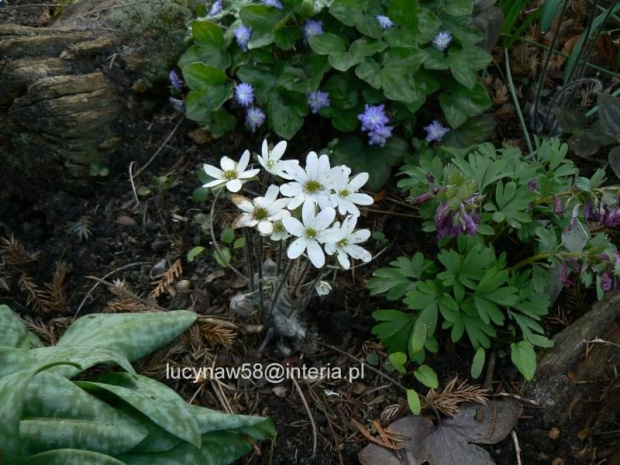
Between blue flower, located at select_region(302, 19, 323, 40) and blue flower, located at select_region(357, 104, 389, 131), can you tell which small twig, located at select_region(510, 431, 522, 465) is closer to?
blue flower, located at select_region(357, 104, 389, 131)

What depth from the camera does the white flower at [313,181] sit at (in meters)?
1.60

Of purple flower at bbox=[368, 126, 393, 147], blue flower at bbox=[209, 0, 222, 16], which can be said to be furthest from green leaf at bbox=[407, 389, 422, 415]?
blue flower at bbox=[209, 0, 222, 16]

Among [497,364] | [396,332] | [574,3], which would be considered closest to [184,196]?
[396,332]

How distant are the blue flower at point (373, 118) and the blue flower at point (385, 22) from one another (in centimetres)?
30

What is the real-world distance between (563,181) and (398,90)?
2.21 feet

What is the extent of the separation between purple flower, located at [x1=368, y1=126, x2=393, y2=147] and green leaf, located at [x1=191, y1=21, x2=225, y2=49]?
72 cm

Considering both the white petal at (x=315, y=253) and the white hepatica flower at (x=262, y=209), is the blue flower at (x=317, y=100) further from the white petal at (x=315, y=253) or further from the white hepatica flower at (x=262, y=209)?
the white petal at (x=315, y=253)

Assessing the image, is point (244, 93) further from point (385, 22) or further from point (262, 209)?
point (262, 209)

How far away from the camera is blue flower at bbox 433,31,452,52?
2398 millimetres

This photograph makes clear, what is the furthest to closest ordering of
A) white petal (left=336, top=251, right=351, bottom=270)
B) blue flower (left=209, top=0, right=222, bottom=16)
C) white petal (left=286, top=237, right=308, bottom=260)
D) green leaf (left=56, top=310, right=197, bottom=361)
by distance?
1. blue flower (left=209, top=0, right=222, bottom=16)
2. green leaf (left=56, top=310, right=197, bottom=361)
3. white petal (left=336, top=251, right=351, bottom=270)
4. white petal (left=286, top=237, right=308, bottom=260)

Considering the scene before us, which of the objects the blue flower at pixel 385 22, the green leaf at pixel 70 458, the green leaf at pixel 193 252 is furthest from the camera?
Answer: the blue flower at pixel 385 22

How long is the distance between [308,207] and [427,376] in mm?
737

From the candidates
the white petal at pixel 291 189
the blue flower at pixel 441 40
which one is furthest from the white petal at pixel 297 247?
the blue flower at pixel 441 40

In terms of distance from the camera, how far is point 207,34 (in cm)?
247
